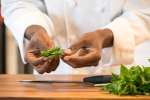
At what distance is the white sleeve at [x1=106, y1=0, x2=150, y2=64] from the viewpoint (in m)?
1.00

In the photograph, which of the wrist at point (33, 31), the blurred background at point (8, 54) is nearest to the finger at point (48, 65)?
the wrist at point (33, 31)

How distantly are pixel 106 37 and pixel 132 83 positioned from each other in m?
0.26

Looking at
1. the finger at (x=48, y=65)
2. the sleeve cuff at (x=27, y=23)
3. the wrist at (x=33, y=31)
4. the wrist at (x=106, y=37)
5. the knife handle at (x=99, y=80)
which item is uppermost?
the sleeve cuff at (x=27, y=23)

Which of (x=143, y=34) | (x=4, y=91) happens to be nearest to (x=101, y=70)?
(x=143, y=34)

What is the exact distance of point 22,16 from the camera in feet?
3.65

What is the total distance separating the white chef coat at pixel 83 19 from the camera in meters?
1.06

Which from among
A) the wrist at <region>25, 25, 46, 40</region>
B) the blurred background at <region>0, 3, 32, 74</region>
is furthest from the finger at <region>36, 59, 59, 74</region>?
the blurred background at <region>0, 3, 32, 74</region>

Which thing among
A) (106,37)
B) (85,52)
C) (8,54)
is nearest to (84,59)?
(85,52)

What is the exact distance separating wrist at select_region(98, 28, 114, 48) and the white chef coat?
0.12 feet

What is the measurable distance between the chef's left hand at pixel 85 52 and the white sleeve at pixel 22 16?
22 cm

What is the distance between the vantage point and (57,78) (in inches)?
37.8

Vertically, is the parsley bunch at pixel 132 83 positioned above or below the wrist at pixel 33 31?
below

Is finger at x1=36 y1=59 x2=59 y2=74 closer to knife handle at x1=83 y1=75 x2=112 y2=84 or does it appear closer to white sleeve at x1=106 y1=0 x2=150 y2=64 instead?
knife handle at x1=83 y1=75 x2=112 y2=84

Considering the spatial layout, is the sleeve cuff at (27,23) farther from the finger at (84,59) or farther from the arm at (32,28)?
the finger at (84,59)
